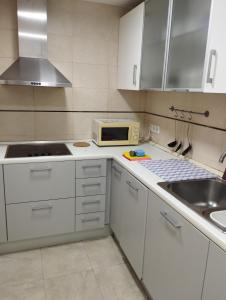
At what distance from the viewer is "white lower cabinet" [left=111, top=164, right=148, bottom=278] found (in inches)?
66.2

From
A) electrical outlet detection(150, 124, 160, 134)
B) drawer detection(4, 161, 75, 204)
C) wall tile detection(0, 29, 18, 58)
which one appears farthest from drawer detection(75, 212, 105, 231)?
wall tile detection(0, 29, 18, 58)

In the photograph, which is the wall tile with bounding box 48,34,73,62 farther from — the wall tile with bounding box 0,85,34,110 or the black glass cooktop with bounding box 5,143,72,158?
the black glass cooktop with bounding box 5,143,72,158

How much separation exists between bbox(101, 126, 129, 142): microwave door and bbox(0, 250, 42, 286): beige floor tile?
119 centimetres

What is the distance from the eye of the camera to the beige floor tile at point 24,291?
1.70m

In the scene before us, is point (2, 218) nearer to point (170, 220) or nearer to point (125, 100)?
point (170, 220)

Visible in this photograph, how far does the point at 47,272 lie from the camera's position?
1.94 metres

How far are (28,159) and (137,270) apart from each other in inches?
45.3

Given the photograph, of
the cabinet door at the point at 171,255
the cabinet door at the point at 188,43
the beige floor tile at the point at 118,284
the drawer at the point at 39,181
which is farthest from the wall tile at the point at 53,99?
the beige floor tile at the point at 118,284

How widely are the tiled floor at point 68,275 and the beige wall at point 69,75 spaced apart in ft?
3.63

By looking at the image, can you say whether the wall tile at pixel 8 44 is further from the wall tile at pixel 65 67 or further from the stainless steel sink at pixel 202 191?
the stainless steel sink at pixel 202 191

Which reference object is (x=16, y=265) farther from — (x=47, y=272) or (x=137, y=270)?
(x=137, y=270)

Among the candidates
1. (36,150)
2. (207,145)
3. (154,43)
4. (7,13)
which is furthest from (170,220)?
(7,13)

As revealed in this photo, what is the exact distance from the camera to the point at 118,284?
1849mm

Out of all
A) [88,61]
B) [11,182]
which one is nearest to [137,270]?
[11,182]
